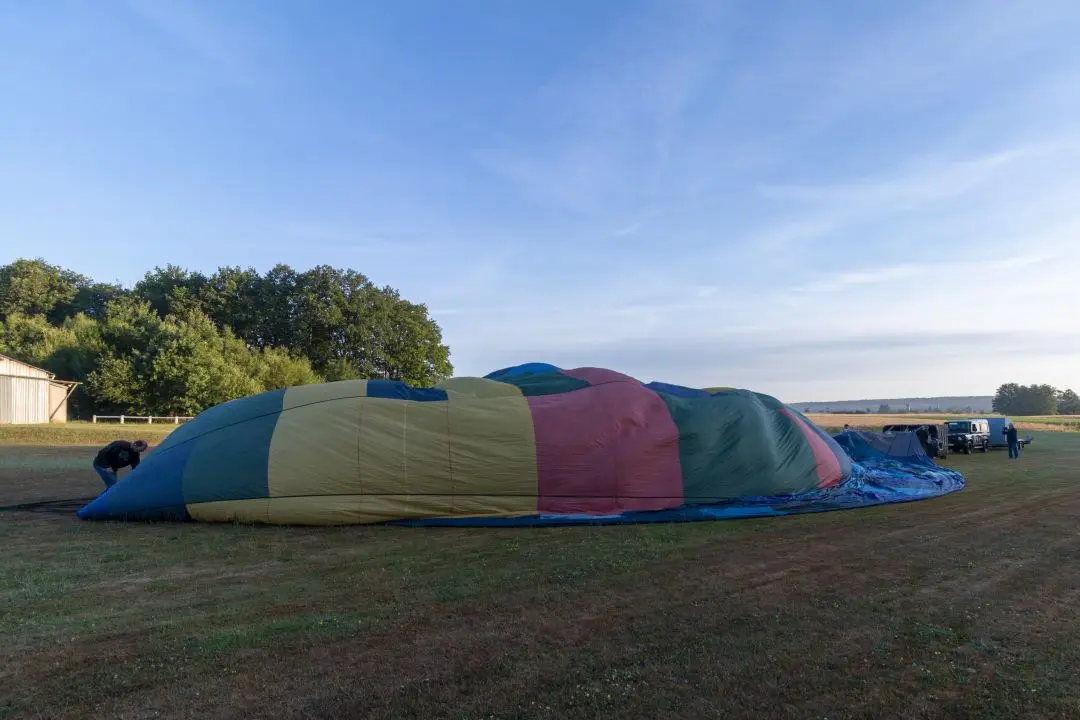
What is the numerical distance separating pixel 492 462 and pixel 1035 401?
109 meters

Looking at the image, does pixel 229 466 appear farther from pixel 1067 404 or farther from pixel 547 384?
pixel 1067 404

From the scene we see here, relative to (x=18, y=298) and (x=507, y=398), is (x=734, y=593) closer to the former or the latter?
(x=507, y=398)

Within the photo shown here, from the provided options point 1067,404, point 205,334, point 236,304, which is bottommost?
point 1067,404

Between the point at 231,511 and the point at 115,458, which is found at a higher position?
the point at 115,458

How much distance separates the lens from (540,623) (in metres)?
4.43

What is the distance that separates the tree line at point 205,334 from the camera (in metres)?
35.9

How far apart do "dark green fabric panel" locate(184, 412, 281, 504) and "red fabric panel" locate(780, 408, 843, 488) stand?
26.3 ft

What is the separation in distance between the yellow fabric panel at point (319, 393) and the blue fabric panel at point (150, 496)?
1.35 metres

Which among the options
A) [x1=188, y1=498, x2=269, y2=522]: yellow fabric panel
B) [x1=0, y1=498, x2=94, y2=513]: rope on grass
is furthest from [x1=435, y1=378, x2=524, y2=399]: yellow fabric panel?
[x1=0, y1=498, x2=94, y2=513]: rope on grass

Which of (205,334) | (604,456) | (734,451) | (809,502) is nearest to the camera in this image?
(604,456)

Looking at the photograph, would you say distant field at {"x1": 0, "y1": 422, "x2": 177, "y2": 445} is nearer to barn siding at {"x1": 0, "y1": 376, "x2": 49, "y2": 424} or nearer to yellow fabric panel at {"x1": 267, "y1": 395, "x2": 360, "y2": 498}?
barn siding at {"x1": 0, "y1": 376, "x2": 49, "y2": 424}

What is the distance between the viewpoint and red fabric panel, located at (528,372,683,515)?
28.7 ft

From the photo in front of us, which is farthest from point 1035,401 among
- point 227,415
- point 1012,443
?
point 227,415

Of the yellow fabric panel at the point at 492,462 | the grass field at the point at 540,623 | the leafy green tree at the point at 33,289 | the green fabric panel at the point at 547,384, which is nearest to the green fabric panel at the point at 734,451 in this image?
the green fabric panel at the point at 547,384
